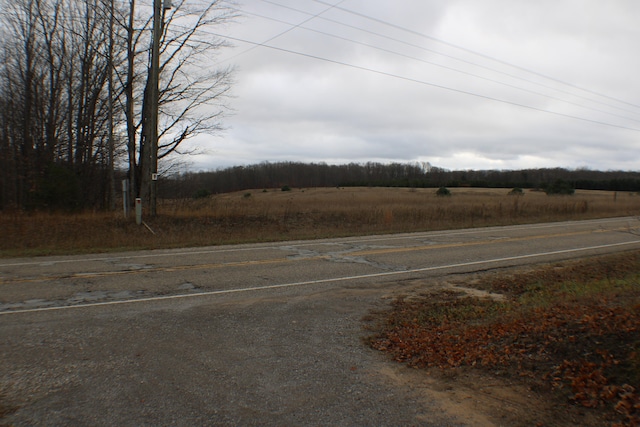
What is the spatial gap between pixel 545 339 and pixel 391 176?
10681cm

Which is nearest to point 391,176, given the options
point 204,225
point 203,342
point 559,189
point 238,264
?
point 559,189

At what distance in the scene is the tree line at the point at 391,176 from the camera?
7477 centimetres

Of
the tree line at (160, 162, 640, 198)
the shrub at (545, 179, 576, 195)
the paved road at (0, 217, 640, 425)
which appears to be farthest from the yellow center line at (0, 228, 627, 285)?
the tree line at (160, 162, 640, 198)

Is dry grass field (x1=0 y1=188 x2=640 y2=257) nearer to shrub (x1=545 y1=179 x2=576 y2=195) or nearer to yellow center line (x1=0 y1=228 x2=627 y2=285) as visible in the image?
yellow center line (x1=0 y1=228 x2=627 y2=285)

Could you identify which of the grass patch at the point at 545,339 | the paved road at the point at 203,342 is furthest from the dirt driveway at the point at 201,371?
the grass patch at the point at 545,339

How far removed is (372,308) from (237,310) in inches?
84.0

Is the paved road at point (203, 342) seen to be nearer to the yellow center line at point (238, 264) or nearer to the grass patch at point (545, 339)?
the yellow center line at point (238, 264)

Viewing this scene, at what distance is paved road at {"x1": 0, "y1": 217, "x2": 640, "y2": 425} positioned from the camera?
379 cm

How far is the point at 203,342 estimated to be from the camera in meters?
5.43

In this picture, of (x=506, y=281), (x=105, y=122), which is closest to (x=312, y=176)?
(x=105, y=122)

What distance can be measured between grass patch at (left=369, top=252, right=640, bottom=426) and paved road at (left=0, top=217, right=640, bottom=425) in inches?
23.1

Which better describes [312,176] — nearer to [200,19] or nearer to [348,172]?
[348,172]

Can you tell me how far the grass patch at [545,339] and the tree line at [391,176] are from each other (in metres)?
52.3

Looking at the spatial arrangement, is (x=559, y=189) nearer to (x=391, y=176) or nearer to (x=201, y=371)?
(x=201, y=371)
